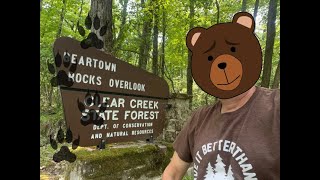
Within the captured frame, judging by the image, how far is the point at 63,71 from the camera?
1100 mm

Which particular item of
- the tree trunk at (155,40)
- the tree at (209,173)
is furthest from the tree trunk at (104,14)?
the tree at (209,173)

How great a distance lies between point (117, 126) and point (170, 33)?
0.60 metres

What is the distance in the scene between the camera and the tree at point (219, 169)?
1.57 feet

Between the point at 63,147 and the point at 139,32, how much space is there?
3.76ft

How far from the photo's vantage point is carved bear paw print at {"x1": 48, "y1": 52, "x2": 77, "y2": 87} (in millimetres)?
1072

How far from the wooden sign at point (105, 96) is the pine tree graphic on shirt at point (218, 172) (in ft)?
2.48

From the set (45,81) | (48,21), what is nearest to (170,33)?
(45,81)

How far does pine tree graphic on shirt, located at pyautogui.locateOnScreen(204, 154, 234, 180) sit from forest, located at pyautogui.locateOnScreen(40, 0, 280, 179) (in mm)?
827

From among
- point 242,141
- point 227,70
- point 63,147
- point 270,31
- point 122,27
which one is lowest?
point 63,147

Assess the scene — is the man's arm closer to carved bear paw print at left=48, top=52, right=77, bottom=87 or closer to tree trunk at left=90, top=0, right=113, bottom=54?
carved bear paw print at left=48, top=52, right=77, bottom=87

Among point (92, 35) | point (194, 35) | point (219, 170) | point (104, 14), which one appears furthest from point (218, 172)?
point (104, 14)

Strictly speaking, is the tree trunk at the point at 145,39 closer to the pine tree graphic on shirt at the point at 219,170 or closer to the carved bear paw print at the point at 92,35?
the carved bear paw print at the point at 92,35

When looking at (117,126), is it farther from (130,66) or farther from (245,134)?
(245,134)
